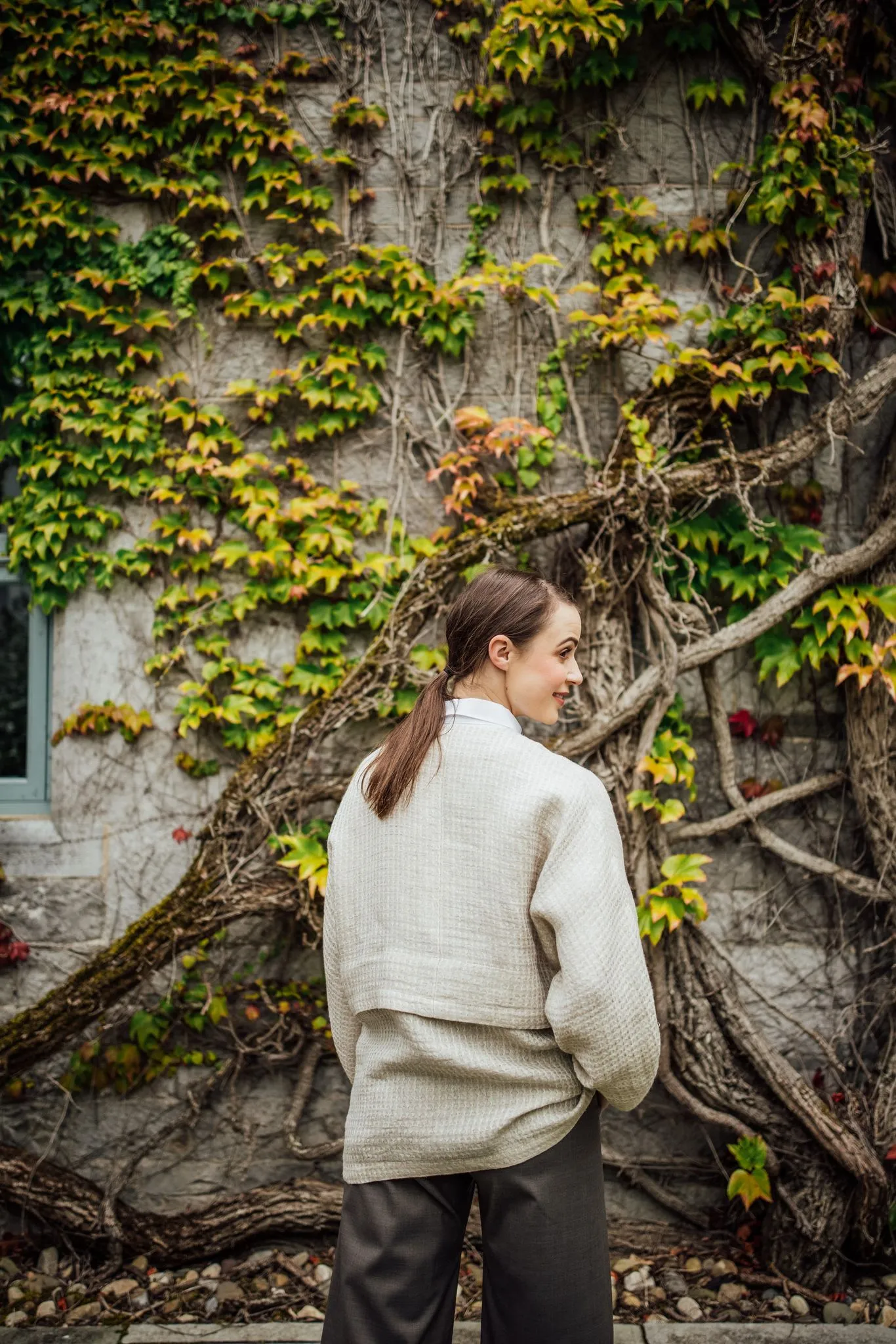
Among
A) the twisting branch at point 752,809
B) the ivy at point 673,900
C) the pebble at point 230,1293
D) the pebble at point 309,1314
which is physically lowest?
the pebble at point 309,1314

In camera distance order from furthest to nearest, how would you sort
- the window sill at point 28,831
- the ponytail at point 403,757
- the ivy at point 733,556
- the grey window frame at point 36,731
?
the grey window frame at point 36,731 < the window sill at point 28,831 < the ivy at point 733,556 < the ponytail at point 403,757

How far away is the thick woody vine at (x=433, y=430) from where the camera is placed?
111 inches

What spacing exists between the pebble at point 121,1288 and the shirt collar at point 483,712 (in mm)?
2201

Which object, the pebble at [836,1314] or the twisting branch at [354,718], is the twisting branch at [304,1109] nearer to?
the twisting branch at [354,718]

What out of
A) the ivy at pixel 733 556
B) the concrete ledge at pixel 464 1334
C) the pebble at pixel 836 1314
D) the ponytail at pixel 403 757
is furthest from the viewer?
the ivy at pixel 733 556

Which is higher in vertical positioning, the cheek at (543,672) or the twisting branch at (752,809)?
the cheek at (543,672)

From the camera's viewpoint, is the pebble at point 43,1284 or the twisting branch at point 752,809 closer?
the pebble at point 43,1284

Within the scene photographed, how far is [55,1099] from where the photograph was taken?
296 centimetres

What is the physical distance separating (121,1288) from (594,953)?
2156 millimetres

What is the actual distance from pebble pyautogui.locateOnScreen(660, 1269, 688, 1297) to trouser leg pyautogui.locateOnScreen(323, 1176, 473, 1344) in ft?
4.68

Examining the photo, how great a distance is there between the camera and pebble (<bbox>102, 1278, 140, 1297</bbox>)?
263cm

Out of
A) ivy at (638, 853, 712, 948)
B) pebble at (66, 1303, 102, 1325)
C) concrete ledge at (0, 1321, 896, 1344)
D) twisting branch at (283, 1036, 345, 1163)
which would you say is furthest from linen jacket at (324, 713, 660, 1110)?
pebble at (66, 1303, 102, 1325)

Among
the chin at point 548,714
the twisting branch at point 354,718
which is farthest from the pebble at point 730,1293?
the chin at point 548,714

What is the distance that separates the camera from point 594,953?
4.65ft
